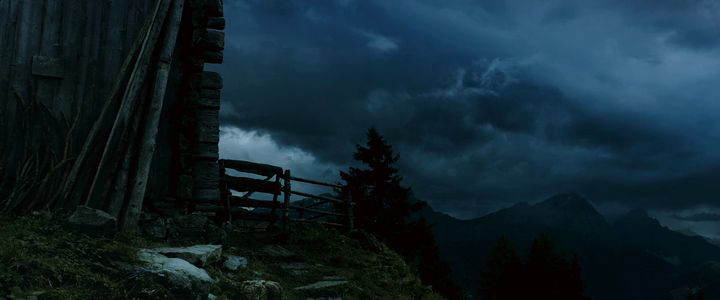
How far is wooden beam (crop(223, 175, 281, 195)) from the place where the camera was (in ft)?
44.6

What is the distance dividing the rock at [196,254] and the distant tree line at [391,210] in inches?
879

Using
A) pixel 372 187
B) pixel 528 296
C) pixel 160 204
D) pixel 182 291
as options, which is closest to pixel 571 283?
pixel 528 296

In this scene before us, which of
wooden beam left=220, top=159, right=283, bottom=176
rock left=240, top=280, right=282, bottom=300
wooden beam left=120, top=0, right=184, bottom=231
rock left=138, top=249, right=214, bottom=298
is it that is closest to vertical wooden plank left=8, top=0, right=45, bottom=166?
wooden beam left=120, top=0, right=184, bottom=231

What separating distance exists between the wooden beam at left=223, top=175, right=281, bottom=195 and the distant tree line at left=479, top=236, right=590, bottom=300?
114ft

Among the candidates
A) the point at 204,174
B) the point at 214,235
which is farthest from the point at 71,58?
the point at 214,235

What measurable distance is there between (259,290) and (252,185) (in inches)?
284

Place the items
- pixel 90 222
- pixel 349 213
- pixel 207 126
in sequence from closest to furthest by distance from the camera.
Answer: pixel 90 222 → pixel 207 126 → pixel 349 213

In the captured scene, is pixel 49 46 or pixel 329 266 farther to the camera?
pixel 329 266

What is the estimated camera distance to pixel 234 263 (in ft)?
27.1

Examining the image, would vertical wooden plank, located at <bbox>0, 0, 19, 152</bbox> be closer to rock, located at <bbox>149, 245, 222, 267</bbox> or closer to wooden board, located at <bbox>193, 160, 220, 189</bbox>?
wooden board, located at <bbox>193, 160, 220, 189</bbox>

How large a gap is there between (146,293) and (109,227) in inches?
74.6

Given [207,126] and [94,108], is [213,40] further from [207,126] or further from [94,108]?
[94,108]

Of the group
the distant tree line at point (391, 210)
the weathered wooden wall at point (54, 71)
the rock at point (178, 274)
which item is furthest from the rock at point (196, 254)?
the distant tree line at point (391, 210)

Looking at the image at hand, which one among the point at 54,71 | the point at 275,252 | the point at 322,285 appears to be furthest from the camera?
the point at 275,252
